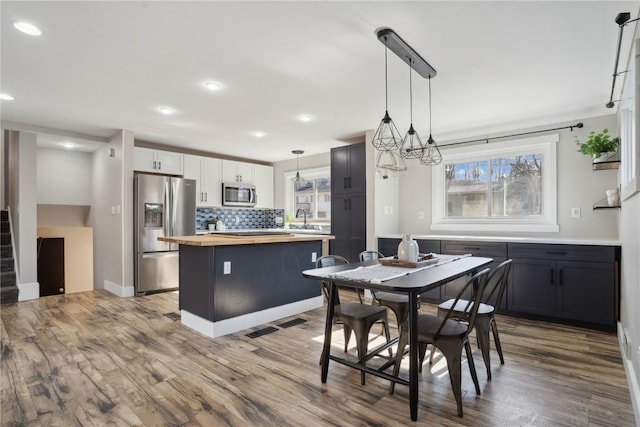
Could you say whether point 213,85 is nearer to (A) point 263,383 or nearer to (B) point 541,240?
(A) point 263,383

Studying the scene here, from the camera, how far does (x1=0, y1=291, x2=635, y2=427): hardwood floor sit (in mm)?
1934

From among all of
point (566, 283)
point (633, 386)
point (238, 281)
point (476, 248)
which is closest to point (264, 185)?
point (238, 281)

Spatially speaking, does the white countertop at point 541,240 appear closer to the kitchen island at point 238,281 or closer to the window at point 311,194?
the kitchen island at point 238,281

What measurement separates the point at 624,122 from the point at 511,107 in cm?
112

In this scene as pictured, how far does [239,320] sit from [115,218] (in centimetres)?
286

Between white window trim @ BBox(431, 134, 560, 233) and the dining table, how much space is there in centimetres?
197

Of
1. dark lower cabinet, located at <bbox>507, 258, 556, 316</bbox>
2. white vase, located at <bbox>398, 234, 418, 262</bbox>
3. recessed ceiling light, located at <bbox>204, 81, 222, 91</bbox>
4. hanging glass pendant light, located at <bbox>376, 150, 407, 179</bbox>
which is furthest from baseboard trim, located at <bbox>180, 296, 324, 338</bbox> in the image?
dark lower cabinet, located at <bbox>507, 258, 556, 316</bbox>

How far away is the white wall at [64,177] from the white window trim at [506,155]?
5.70 meters

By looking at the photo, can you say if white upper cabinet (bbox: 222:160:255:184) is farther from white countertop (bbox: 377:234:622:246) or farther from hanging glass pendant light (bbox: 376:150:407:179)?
white countertop (bbox: 377:234:622:246)

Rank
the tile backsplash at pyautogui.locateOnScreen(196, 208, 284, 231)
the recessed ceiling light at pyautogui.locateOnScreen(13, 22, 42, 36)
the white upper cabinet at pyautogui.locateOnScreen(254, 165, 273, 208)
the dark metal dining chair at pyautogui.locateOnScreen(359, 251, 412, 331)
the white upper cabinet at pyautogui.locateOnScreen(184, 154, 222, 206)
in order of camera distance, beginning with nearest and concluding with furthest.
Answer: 1. the recessed ceiling light at pyautogui.locateOnScreen(13, 22, 42, 36)
2. the dark metal dining chair at pyautogui.locateOnScreen(359, 251, 412, 331)
3. the white upper cabinet at pyautogui.locateOnScreen(184, 154, 222, 206)
4. the tile backsplash at pyautogui.locateOnScreen(196, 208, 284, 231)
5. the white upper cabinet at pyautogui.locateOnScreen(254, 165, 273, 208)

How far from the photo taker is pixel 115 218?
5039 millimetres

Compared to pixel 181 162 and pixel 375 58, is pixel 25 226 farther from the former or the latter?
pixel 375 58

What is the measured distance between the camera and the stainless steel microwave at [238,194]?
20.8 ft

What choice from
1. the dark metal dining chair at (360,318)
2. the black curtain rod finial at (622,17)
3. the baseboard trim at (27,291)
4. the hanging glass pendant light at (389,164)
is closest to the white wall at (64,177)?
the baseboard trim at (27,291)
